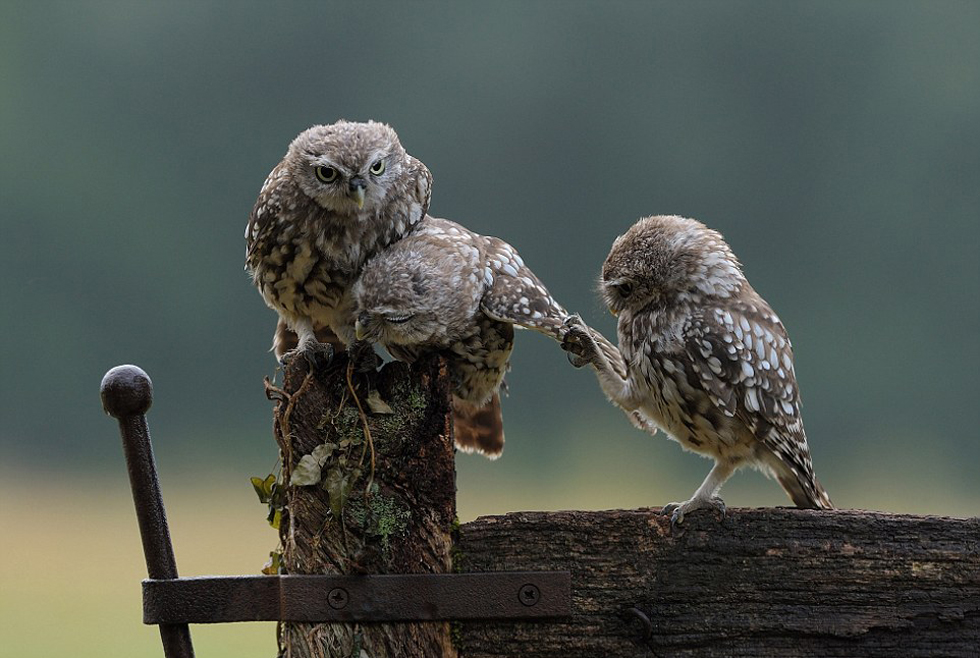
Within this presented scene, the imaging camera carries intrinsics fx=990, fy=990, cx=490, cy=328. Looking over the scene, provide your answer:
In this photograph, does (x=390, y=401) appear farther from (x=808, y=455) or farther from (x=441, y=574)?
(x=808, y=455)

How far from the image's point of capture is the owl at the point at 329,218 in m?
1.69

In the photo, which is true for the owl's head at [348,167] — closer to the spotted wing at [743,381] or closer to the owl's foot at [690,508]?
the spotted wing at [743,381]

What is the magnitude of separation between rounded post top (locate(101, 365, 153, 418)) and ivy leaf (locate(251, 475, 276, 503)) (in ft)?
0.67

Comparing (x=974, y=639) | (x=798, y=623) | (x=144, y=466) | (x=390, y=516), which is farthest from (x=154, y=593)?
(x=974, y=639)

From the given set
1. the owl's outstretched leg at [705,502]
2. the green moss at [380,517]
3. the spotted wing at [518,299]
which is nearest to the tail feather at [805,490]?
the owl's outstretched leg at [705,502]

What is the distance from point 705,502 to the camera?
4.86ft

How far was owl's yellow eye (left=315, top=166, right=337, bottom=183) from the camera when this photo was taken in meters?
1.69

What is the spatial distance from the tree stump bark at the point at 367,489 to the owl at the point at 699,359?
40 centimetres

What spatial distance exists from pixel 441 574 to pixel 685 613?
13.7 inches

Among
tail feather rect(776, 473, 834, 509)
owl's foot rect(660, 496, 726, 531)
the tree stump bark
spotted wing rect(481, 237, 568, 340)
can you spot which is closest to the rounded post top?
the tree stump bark

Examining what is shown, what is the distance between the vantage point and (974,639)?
138cm

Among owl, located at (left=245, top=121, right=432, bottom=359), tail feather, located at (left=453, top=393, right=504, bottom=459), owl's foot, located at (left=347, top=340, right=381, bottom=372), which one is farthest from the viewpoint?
tail feather, located at (left=453, top=393, right=504, bottom=459)

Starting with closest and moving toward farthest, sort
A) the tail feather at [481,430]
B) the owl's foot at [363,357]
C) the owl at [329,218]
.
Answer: the owl's foot at [363,357] → the owl at [329,218] → the tail feather at [481,430]

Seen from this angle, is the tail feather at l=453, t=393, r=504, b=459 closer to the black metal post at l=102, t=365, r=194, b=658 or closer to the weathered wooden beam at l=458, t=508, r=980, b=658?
the weathered wooden beam at l=458, t=508, r=980, b=658
